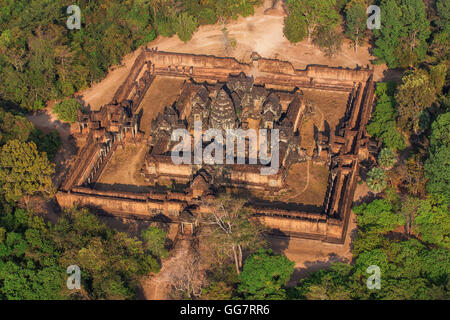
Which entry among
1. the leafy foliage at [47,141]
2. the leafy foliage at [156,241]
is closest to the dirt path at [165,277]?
the leafy foliage at [156,241]

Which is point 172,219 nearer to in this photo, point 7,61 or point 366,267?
point 366,267

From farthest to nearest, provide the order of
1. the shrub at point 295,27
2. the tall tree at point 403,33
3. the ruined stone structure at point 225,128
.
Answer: the shrub at point 295,27
the tall tree at point 403,33
the ruined stone structure at point 225,128

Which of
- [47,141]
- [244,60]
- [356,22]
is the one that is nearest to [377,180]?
[356,22]

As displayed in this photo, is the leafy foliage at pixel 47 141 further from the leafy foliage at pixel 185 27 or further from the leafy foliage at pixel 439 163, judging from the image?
the leafy foliage at pixel 439 163

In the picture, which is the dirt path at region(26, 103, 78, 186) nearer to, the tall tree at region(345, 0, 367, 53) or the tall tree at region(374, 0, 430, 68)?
the tall tree at region(345, 0, 367, 53)

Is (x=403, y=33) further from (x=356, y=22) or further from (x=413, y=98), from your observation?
(x=413, y=98)

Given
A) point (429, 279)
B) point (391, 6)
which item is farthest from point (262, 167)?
point (391, 6)
